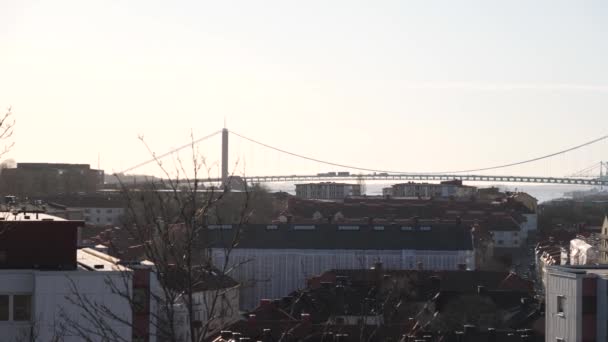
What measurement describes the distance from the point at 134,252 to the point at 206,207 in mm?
23374

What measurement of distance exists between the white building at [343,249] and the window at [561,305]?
2327cm

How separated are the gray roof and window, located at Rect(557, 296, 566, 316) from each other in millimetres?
25064

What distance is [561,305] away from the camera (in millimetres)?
15234

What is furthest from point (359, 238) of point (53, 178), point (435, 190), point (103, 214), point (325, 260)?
point (435, 190)

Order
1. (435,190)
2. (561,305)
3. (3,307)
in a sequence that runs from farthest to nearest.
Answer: (435,190)
(561,305)
(3,307)

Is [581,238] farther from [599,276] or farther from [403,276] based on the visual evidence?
[599,276]

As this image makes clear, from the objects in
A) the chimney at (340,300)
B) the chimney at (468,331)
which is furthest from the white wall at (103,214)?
the chimney at (468,331)

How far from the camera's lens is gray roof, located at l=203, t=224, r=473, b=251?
134ft

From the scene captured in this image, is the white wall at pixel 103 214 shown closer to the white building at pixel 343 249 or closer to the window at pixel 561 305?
the white building at pixel 343 249

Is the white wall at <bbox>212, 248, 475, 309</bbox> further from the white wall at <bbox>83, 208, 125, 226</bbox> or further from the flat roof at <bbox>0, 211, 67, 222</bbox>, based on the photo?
the white wall at <bbox>83, 208, 125, 226</bbox>

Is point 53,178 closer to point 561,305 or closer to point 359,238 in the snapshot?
point 359,238

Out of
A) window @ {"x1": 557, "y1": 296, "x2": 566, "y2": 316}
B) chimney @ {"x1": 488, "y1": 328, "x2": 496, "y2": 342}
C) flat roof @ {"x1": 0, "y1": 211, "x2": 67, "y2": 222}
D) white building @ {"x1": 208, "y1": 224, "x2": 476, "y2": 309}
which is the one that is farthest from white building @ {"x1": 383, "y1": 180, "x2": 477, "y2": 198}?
flat roof @ {"x1": 0, "y1": 211, "x2": 67, "y2": 222}

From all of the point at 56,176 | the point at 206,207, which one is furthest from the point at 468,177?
Answer: the point at 206,207

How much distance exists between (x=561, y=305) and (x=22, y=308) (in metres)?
6.09
